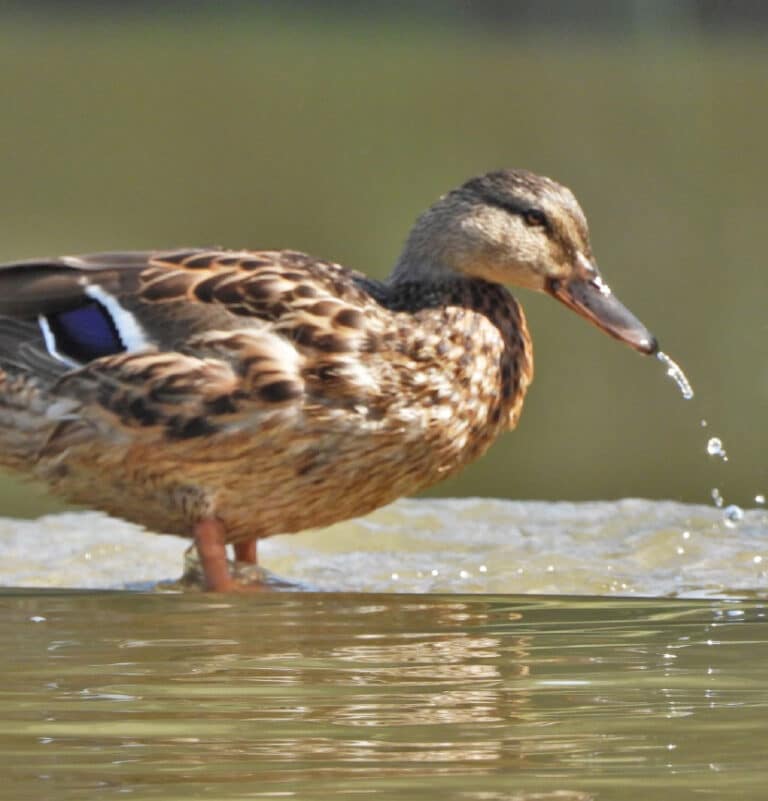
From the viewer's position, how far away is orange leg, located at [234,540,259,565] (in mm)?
6438

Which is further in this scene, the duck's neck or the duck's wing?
the duck's neck

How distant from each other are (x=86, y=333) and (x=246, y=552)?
745 millimetres

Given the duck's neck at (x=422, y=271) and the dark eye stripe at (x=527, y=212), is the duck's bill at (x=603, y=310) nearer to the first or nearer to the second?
the dark eye stripe at (x=527, y=212)

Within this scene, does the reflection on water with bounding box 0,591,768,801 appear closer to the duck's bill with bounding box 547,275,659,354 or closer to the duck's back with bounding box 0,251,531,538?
the duck's back with bounding box 0,251,531,538

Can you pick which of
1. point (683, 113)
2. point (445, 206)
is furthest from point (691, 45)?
point (445, 206)

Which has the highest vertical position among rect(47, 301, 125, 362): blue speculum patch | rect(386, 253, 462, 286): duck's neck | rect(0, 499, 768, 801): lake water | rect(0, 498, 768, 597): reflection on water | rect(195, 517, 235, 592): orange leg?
rect(386, 253, 462, 286): duck's neck

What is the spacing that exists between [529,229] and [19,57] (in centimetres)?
2168

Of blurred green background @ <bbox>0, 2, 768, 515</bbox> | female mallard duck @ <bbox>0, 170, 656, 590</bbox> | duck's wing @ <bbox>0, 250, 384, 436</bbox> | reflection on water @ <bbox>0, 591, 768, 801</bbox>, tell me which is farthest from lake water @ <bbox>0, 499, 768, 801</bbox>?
blurred green background @ <bbox>0, 2, 768, 515</bbox>

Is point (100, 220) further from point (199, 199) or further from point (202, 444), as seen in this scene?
point (202, 444)

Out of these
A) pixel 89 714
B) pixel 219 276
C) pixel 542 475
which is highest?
pixel 219 276

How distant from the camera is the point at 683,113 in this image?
894 inches

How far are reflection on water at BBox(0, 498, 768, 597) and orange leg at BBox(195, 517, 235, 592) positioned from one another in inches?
11.0

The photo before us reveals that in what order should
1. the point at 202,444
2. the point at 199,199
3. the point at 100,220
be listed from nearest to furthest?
1. the point at 202,444
2. the point at 100,220
3. the point at 199,199

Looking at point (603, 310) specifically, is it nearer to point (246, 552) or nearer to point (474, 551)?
point (474, 551)
